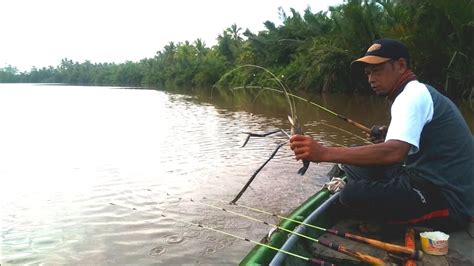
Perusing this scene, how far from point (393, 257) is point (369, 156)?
673 mm

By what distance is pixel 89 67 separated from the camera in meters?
113

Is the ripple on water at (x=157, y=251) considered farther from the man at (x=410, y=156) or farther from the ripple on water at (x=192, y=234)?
the man at (x=410, y=156)

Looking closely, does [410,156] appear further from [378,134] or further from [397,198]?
[378,134]

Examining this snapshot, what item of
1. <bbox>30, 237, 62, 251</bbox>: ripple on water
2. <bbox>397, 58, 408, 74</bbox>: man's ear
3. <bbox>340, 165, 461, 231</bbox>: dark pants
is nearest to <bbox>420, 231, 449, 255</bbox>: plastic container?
<bbox>340, 165, 461, 231</bbox>: dark pants

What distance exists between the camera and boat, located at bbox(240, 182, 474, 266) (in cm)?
239

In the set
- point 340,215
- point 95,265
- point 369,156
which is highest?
point 369,156

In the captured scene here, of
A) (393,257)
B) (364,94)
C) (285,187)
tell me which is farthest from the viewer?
(364,94)

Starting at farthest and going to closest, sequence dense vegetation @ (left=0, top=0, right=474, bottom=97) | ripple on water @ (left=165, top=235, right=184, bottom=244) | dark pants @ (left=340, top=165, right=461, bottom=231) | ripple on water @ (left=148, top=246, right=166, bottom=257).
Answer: dense vegetation @ (left=0, top=0, right=474, bottom=97) < ripple on water @ (left=165, top=235, right=184, bottom=244) < ripple on water @ (left=148, top=246, right=166, bottom=257) < dark pants @ (left=340, top=165, right=461, bottom=231)

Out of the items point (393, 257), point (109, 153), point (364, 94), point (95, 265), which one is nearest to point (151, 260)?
point (95, 265)

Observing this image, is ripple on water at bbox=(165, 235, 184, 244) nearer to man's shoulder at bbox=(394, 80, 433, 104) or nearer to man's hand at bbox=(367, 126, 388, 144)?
man's hand at bbox=(367, 126, 388, 144)

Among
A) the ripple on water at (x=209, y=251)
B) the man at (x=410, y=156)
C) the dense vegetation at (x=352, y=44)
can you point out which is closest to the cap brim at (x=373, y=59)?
the man at (x=410, y=156)

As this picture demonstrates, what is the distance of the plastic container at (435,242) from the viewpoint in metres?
2.46

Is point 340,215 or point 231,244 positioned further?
point 231,244

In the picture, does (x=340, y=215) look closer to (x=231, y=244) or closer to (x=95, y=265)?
(x=231, y=244)
